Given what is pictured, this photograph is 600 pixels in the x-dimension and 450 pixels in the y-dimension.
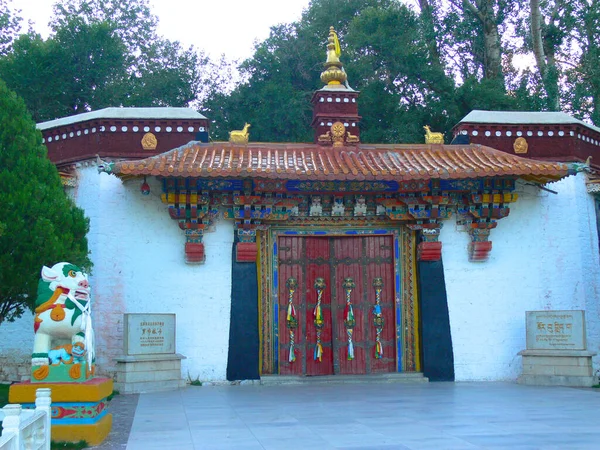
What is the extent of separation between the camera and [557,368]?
10.4m

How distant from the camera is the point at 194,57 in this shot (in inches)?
913

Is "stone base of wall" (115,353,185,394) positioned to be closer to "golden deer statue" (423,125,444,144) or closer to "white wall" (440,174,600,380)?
"white wall" (440,174,600,380)

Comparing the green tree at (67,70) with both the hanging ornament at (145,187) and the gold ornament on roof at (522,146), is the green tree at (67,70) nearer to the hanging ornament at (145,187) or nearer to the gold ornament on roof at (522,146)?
the hanging ornament at (145,187)

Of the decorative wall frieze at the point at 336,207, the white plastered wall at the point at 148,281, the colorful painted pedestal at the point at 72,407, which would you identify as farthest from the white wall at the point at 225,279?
the colorful painted pedestal at the point at 72,407

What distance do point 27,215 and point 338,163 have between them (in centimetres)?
474

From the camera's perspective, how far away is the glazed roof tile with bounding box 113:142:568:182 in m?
10.1

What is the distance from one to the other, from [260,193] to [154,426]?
4.73m

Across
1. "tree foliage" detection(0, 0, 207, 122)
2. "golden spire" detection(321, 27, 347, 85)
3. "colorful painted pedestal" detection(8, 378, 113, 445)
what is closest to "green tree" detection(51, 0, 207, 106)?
"tree foliage" detection(0, 0, 207, 122)

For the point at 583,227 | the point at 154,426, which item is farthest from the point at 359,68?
the point at 154,426

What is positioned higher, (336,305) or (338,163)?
(338,163)

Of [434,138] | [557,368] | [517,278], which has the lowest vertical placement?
[557,368]

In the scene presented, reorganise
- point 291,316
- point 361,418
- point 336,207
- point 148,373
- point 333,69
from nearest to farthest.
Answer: point 361,418 < point 148,373 < point 291,316 < point 336,207 < point 333,69

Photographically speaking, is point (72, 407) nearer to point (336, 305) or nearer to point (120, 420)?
point (120, 420)

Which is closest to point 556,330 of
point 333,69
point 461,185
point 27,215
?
point 461,185
